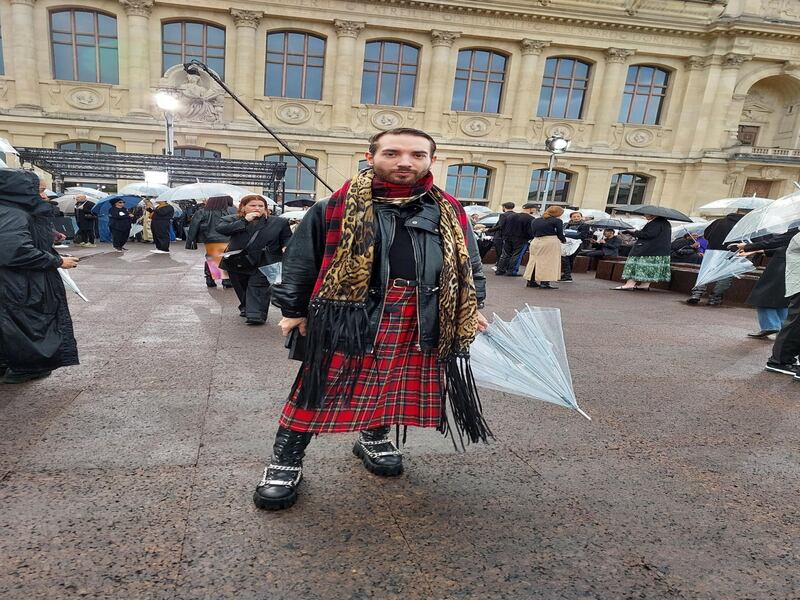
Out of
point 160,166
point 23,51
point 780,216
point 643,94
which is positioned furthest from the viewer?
point 643,94

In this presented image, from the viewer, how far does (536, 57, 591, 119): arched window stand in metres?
25.3

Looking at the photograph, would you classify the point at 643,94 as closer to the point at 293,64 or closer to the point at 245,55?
the point at 293,64

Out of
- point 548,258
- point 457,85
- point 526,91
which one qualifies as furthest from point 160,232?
point 526,91

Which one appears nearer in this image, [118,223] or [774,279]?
[774,279]

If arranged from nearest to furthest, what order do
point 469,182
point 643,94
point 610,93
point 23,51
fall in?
point 23,51
point 610,93
point 469,182
point 643,94

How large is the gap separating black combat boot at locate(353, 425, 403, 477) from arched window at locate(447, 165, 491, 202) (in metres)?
23.8

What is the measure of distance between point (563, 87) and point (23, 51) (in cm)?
2659

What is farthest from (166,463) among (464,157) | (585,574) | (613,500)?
(464,157)

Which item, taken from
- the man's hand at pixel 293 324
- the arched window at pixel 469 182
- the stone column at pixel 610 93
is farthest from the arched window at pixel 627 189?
the man's hand at pixel 293 324

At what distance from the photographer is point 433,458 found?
2586mm

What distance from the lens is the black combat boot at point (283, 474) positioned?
2.03 m

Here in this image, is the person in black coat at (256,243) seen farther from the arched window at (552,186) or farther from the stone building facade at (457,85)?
the arched window at (552,186)

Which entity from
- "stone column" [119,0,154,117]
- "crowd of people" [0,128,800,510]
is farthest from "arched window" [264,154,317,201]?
"crowd of people" [0,128,800,510]

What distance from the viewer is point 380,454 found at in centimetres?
240
